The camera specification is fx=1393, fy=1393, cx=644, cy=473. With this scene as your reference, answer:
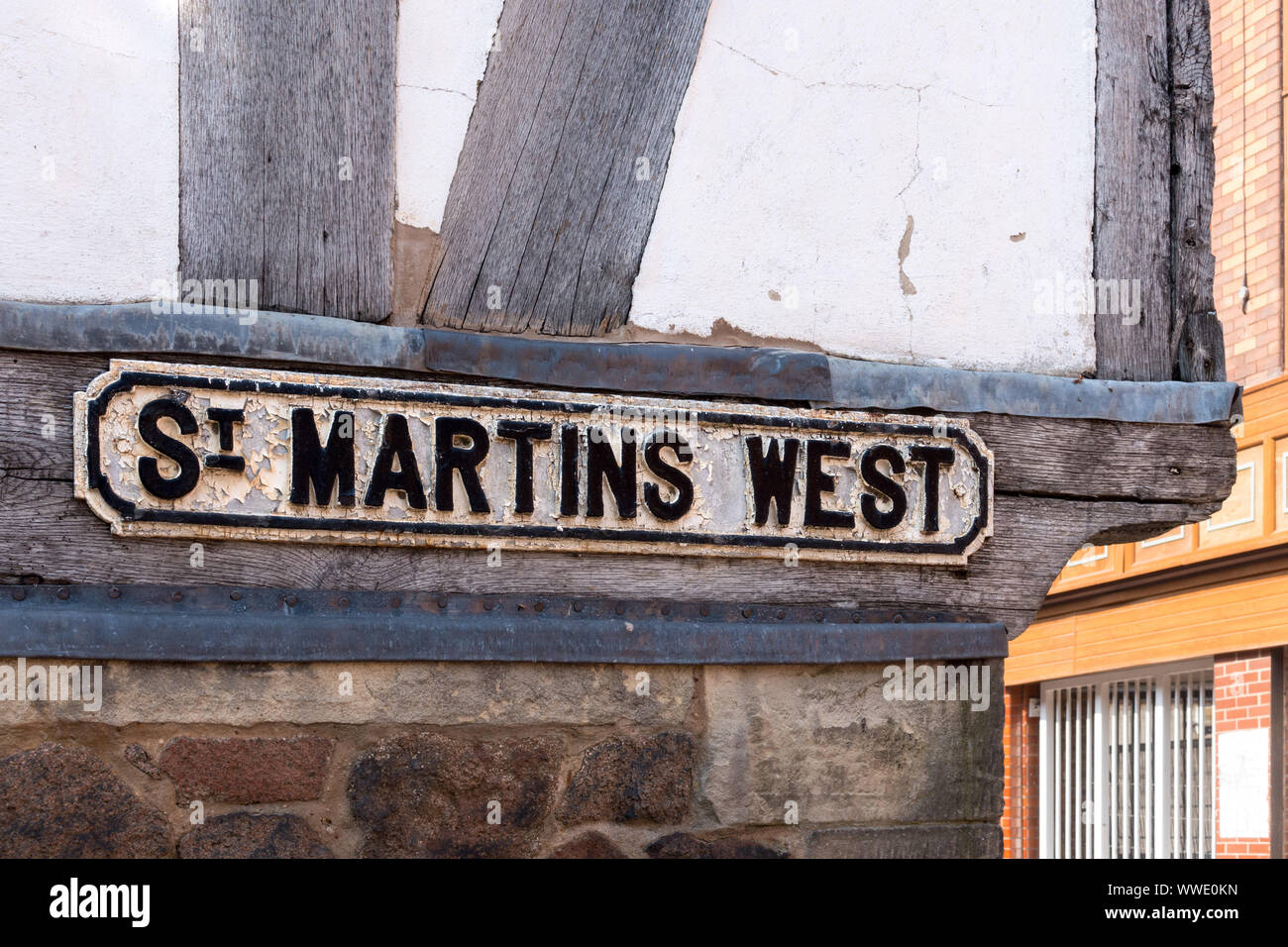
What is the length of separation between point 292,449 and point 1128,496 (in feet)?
7.16

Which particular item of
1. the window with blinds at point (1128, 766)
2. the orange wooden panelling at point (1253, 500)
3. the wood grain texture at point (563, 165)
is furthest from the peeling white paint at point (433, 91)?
the window with blinds at point (1128, 766)

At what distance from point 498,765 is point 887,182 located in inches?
70.0

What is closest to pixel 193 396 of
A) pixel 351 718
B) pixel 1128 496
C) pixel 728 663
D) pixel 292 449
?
pixel 292 449

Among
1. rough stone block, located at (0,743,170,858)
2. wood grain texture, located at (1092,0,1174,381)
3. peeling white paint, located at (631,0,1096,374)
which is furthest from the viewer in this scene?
wood grain texture, located at (1092,0,1174,381)

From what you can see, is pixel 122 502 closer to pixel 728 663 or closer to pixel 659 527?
pixel 659 527

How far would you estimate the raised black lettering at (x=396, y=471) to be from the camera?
313 centimetres

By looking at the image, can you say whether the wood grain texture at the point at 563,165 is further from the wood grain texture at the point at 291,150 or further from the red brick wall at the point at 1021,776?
the red brick wall at the point at 1021,776

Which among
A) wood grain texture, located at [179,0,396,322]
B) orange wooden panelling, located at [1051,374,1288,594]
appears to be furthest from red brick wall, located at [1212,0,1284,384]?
wood grain texture, located at [179,0,396,322]

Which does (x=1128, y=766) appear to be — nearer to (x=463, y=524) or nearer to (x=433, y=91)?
(x=463, y=524)

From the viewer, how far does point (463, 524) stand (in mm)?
3186

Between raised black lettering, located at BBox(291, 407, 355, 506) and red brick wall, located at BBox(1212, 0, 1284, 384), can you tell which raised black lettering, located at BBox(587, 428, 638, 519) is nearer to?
raised black lettering, located at BBox(291, 407, 355, 506)

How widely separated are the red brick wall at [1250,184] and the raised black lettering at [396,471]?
734cm

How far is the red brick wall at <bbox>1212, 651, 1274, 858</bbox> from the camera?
28.3 feet

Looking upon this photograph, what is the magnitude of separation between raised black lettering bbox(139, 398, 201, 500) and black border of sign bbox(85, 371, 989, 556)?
0.05 meters
